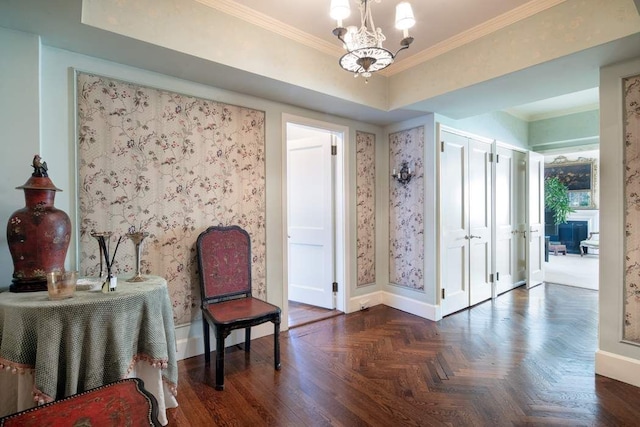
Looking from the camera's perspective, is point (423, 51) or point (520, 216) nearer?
point (423, 51)

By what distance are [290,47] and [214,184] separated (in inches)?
52.7

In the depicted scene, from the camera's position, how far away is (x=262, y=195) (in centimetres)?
302

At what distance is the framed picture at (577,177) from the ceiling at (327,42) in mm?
7210

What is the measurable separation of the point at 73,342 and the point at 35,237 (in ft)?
1.99

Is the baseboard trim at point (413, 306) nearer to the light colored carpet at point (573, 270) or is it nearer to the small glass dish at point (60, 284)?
the light colored carpet at point (573, 270)

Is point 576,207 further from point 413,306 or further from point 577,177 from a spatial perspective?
point 413,306

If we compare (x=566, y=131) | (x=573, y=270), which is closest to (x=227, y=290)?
(x=566, y=131)

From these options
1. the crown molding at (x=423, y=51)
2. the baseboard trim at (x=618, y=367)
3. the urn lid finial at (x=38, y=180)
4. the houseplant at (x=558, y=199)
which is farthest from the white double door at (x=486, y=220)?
the houseplant at (x=558, y=199)

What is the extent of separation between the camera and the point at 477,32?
2584 millimetres

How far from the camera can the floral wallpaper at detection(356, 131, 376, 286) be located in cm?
383

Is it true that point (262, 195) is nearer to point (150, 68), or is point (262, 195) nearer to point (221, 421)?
point (150, 68)

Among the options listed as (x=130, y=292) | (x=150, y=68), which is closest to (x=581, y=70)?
(x=150, y=68)

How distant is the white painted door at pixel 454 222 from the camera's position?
3.56m

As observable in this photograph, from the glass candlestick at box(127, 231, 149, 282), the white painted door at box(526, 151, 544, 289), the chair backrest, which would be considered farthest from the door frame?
the white painted door at box(526, 151, 544, 289)
